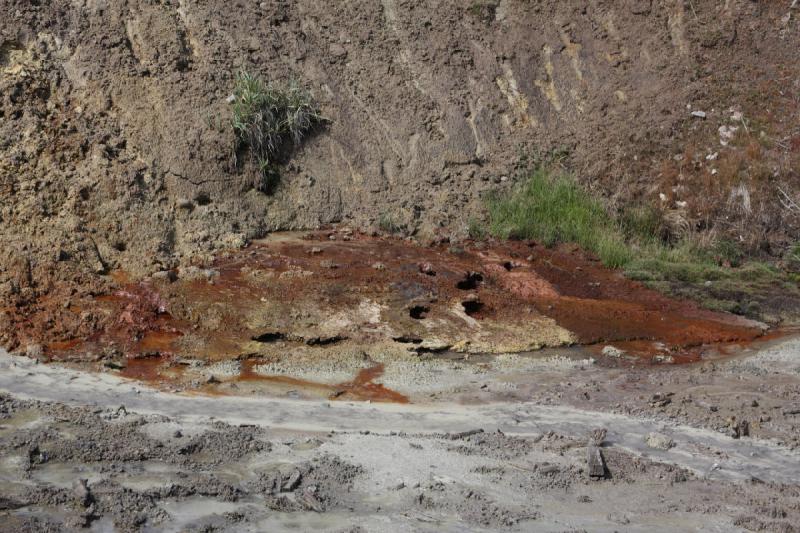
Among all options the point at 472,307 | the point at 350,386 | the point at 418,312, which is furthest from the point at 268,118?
the point at 350,386

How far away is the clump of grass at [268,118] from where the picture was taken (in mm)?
10453

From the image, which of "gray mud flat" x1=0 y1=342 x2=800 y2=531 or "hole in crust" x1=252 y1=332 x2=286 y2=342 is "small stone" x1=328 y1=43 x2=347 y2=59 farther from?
"gray mud flat" x1=0 y1=342 x2=800 y2=531

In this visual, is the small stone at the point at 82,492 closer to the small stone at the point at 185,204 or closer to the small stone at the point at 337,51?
the small stone at the point at 185,204

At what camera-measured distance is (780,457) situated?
235 inches

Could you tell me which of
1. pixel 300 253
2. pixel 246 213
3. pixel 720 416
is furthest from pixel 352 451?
pixel 246 213

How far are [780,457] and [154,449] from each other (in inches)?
158

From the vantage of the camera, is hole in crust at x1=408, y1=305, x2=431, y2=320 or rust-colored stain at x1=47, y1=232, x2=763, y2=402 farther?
hole in crust at x1=408, y1=305, x2=431, y2=320

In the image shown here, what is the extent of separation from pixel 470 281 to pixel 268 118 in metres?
3.22

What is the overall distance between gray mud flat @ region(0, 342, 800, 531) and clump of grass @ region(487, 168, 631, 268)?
14.0ft

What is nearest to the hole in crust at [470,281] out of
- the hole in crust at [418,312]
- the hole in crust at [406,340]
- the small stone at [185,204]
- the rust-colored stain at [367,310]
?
the rust-colored stain at [367,310]

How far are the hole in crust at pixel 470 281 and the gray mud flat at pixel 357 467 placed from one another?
254cm

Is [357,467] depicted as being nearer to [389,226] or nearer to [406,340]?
[406,340]

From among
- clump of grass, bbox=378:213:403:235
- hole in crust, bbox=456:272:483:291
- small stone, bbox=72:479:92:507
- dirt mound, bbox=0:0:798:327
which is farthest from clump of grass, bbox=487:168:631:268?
small stone, bbox=72:479:92:507

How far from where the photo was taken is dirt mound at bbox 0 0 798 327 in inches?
367
